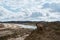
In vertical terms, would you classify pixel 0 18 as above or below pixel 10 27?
above

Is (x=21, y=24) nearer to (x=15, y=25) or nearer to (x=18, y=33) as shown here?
(x=15, y=25)

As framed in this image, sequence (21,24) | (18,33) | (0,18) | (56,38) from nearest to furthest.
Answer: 1. (56,38)
2. (18,33)
3. (0,18)
4. (21,24)

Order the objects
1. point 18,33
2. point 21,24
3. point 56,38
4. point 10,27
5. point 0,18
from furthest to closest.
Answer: point 21,24, point 10,27, point 0,18, point 18,33, point 56,38

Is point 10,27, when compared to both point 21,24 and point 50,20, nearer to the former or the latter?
point 21,24

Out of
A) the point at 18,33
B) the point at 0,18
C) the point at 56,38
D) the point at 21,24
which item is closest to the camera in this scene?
the point at 56,38

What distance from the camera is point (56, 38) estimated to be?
755 cm

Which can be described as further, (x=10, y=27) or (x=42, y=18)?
(x=10, y=27)

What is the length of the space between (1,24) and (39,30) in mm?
5206

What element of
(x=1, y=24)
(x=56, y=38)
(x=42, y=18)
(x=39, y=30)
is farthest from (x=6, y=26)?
(x=56, y=38)

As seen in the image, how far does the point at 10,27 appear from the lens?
41.4 ft

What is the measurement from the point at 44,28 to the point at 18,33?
2.94 meters

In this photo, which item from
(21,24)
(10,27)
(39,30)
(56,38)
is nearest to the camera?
(56,38)

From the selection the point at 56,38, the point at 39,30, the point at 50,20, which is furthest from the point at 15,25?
the point at 56,38

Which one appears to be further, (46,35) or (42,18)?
(42,18)
